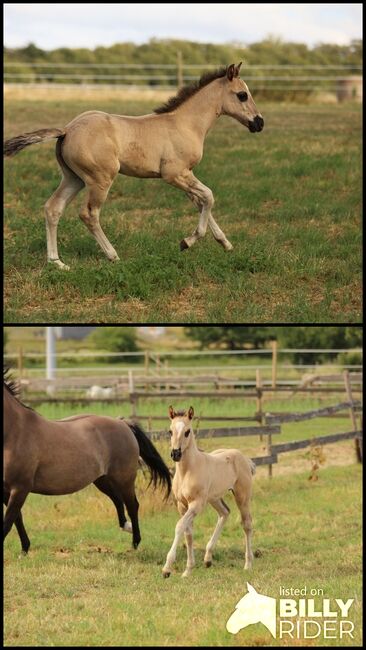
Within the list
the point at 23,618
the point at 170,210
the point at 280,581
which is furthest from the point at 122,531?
the point at 170,210

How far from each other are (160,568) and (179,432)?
4.23 ft

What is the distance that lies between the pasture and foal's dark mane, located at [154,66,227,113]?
14.9 ft

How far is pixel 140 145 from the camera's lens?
31.5 feet

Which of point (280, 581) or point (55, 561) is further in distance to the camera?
point (55, 561)

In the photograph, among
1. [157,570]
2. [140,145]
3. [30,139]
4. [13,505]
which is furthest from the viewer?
[140,145]

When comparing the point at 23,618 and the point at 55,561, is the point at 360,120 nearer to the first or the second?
the point at 55,561

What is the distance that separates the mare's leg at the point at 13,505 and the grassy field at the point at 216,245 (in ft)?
6.75

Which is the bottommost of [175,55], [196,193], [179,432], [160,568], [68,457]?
[160,568]

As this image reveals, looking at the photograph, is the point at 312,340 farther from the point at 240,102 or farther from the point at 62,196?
the point at 62,196

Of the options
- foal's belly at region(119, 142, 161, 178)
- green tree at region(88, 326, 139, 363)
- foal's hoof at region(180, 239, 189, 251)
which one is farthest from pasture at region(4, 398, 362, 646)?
green tree at region(88, 326, 139, 363)

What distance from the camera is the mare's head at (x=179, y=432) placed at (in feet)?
25.3

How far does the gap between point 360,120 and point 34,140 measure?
44.9 feet

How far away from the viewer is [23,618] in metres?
6.61

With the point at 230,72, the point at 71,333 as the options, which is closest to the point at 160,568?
the point at 230,72
